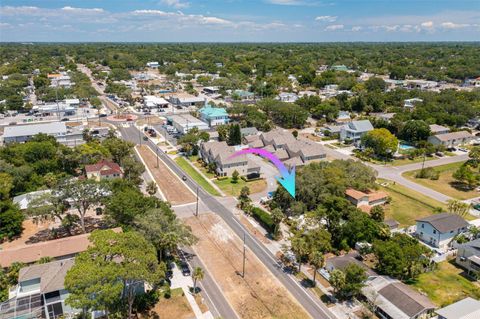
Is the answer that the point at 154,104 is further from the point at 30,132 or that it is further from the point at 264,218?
the point at 264,218

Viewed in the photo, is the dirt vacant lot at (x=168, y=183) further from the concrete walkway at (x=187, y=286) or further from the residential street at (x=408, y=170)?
the residential street at (x=408, y=170)

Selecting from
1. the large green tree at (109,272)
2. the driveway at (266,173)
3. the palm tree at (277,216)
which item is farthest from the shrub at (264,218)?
the large green tree at (109,272)

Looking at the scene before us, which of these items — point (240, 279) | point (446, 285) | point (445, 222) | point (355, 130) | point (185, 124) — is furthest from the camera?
point (185, 124)

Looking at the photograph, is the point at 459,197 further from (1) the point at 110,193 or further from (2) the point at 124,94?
(2) the point at 124,94

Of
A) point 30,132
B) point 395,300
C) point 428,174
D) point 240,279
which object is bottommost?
point 240,279

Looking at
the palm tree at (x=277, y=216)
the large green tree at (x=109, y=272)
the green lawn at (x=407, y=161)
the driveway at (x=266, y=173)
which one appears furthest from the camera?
the green lawn at (x=407, y=161)

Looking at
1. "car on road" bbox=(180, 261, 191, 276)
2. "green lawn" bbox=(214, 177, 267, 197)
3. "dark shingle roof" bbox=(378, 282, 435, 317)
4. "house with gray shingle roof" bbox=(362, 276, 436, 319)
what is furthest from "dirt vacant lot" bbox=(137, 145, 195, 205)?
"dark shingle roof" bbox=(378, 282, 435, 317)

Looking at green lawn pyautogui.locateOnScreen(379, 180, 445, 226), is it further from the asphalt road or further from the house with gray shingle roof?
the asphalt road

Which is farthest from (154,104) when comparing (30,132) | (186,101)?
(30,132)
